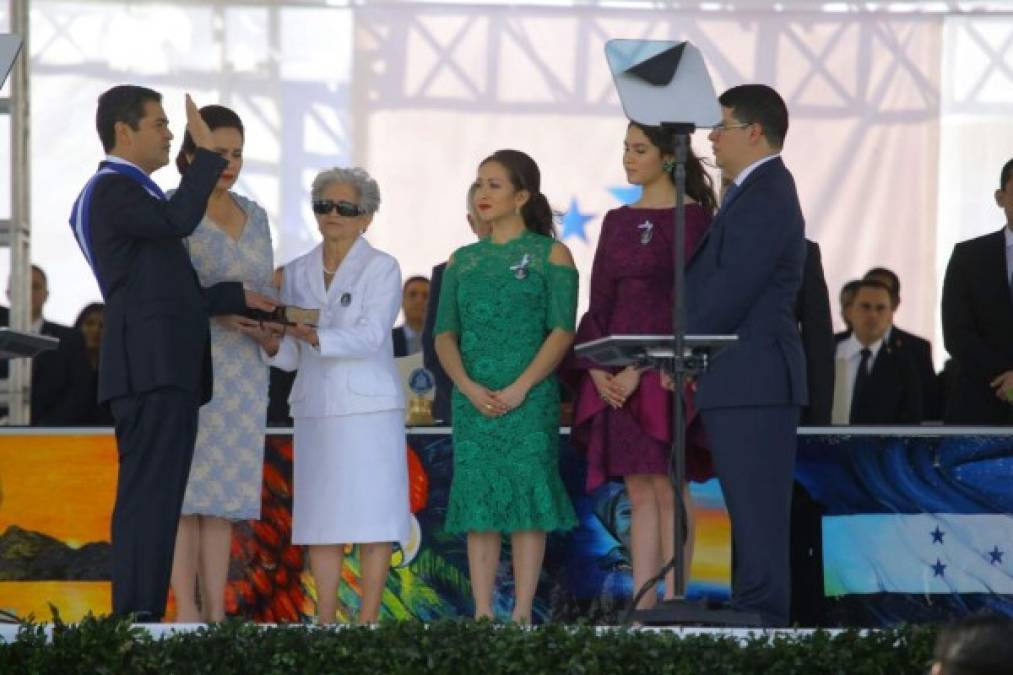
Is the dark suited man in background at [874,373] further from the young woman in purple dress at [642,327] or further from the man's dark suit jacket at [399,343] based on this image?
the young woman in purple dress at [642,327]

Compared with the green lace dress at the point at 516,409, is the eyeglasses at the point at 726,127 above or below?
above

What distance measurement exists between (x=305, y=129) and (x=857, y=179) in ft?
8.57

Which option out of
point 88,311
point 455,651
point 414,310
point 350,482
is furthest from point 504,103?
point 455,651

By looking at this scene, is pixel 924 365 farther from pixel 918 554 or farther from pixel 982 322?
pixel 918 554

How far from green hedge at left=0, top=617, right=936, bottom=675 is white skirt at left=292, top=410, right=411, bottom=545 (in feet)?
4.16

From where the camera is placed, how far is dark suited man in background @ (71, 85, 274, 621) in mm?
6062

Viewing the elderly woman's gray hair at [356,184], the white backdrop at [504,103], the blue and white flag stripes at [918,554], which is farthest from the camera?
the white backdrop at [504,103]

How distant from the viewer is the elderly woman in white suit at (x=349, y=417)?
660 cm

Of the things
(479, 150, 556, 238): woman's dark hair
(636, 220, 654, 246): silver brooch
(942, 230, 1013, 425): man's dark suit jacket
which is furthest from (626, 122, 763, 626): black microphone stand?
(942, 230, 1013, 425): man's dark suit jacket

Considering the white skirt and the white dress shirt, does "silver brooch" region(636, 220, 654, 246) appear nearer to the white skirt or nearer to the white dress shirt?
the white dress shirt

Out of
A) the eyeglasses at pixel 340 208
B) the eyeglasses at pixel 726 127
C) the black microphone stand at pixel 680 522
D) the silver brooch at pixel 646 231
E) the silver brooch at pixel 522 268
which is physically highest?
the eyeglasses at pixel 726 127

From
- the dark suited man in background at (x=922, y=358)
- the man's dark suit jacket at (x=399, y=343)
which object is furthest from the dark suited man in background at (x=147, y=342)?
the dark suited man in background at (x=922, y=358)

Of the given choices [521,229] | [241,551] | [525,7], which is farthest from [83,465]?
[525,7]

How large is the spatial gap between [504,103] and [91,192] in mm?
4364
